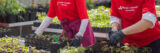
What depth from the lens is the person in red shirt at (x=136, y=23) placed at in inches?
68.6

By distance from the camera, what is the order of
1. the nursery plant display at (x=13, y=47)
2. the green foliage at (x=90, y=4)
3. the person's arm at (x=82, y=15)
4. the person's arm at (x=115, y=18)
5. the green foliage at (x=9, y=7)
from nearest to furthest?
the nursery plant display at (x=13, y=47), the person's arm at (x=115, y=18), the person's arm at (x=82, y=15), the green foliage at (x=9, y=7), the green foliage at (x=90, y=4)

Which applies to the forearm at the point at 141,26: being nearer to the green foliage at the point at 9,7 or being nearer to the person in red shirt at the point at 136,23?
the person in red shirt at the point at 136,23

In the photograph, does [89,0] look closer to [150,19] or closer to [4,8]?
[4,8]

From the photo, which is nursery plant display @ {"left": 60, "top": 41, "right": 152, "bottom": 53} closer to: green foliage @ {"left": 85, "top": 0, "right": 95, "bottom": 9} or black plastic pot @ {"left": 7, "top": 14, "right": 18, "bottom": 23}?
black plastic pot @ {"left": 7, "top": 14, "right": 18, "bottom": 23}

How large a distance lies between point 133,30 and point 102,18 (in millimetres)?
2686

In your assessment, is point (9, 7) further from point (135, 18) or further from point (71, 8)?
point (135, 18)

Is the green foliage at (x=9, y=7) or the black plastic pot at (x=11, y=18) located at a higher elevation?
the green foliage at (x=9, y=7)

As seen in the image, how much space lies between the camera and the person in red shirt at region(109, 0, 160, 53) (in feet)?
5.71

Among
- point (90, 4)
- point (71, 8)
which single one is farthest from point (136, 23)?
point (90, 4)

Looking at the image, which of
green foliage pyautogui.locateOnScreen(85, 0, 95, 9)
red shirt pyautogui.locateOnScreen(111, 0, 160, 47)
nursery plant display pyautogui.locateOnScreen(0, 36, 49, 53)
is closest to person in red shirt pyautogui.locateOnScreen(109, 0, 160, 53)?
red shirt pyautogui.locateOnScreen(111, 0, 160, 47)

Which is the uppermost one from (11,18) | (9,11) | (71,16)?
(71,16)

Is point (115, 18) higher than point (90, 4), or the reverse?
point (115, 18)

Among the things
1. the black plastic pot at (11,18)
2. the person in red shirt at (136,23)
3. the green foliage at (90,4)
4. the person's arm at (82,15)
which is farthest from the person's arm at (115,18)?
the green foliage at (90,4)

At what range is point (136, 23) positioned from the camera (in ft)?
5.75
